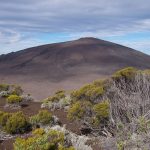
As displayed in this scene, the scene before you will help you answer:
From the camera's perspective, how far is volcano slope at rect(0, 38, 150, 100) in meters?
38.5

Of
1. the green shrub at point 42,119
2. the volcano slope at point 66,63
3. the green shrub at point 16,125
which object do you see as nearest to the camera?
the green shrub at point 16,125

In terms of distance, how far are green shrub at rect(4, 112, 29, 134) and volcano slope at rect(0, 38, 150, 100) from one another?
19.8 metres

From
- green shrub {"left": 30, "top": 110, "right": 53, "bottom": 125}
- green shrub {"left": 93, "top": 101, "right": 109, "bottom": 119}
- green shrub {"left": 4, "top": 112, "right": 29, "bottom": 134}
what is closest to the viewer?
green shrub {"left": 93, "top": 101, "right": 109, "bottom": 119}

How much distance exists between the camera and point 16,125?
47.0ft

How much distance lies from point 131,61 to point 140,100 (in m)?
31.1

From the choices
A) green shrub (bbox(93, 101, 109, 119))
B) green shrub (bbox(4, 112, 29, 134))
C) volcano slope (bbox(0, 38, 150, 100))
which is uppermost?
volcano slope (bbox(0, 38, 150, 100))

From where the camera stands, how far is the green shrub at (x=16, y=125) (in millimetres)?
14180

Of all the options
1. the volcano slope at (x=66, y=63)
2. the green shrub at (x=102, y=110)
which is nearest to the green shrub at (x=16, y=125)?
the green shrub at (x=102, y=110)

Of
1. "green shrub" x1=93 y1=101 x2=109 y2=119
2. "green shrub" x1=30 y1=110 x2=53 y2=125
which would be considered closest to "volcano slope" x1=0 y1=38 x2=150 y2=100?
"green shrub" x1=30 y1=110 x2=53 y2=125

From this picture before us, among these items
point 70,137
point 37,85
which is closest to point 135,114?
point 70,137

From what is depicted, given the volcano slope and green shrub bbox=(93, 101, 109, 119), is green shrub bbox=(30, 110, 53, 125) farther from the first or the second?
the volcano slope

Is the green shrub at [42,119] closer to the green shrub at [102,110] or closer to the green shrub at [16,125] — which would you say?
the green shrub at [16,125]

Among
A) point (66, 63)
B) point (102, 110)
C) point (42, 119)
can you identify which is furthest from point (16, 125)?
point (66, 63)

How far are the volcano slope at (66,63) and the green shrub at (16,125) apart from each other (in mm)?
19798
